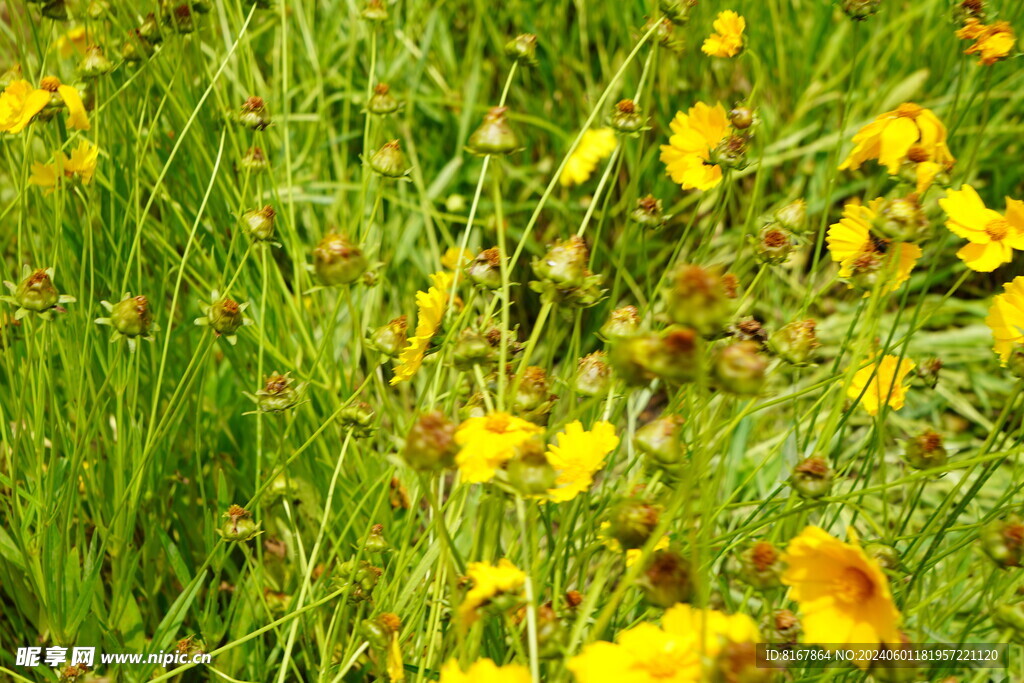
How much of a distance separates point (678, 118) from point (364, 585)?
52cm

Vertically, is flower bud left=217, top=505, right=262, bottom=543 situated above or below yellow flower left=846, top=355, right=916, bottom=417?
below

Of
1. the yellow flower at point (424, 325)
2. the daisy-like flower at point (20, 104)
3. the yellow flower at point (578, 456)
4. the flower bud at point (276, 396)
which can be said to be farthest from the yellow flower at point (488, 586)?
the daisy-like flower at point (20, 104)

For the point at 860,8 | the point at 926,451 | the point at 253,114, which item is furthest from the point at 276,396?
the point at 860,8

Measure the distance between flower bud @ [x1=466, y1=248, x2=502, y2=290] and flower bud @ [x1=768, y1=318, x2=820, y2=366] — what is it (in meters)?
0.23

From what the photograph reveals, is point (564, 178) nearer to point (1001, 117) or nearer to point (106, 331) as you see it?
point (106, 331)

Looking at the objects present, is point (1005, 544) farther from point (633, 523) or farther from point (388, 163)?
point (388, 163)

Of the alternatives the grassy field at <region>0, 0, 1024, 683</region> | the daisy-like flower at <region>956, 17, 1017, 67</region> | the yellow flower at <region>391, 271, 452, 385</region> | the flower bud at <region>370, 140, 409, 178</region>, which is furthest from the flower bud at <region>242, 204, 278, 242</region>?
the daisy-like flower at <region>956, 17, 1017, 67</region>

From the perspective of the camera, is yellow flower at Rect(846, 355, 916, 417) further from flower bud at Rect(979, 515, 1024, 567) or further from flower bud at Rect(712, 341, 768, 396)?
flower bud at Rect(712, 341, 768, 396)

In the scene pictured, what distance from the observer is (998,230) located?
0.74m

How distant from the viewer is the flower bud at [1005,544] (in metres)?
0.56

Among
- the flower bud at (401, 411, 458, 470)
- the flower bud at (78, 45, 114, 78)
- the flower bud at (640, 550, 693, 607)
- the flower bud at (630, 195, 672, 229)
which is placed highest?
the flower bud at (78, 45, 114, 78)

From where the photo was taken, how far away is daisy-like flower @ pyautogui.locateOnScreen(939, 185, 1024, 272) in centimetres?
73

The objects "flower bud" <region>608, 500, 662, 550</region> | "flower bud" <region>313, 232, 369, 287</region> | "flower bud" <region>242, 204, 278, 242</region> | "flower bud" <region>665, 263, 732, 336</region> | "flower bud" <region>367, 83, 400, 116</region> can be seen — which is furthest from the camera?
"flower bud" <region>367, 83, 400, 116</region>

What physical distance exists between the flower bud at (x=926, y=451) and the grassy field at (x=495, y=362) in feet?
0.04
